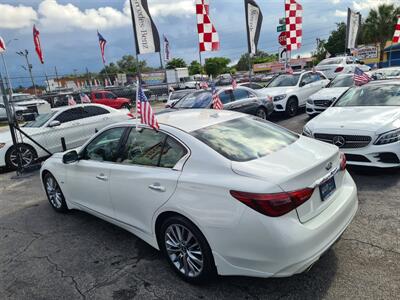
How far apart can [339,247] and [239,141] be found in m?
1.55

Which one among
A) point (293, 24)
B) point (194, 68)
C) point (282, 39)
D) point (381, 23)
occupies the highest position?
point (381, 23)

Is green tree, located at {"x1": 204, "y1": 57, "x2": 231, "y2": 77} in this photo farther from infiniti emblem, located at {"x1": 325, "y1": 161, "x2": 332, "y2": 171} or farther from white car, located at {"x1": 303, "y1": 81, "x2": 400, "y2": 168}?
infiniti emblem, located at {"x1": 325, "y1": 161, "x2": 332, "y2": 171}

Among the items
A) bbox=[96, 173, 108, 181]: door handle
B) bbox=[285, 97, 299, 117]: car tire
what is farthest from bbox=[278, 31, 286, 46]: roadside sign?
bbox=[96, 173, 108, 181]: door handle

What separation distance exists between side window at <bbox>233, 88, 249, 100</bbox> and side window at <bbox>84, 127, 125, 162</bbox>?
6.90 metres

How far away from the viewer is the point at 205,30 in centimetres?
1195

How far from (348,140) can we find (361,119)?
537mm

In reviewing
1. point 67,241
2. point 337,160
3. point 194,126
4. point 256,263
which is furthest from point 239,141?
point 67,241

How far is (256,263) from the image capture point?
250cm

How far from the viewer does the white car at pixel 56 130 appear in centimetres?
846

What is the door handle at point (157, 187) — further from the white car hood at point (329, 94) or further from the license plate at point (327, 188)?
the white car hood at point (329, 94)

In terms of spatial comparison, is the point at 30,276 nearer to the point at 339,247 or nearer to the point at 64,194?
the point at 64,194

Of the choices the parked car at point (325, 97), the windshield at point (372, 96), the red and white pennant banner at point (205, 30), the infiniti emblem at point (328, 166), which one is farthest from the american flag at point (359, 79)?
the infiniti emblem at point (328, 166)

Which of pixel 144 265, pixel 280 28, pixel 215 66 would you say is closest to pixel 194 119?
pixel 144 265

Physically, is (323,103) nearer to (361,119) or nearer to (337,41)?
(361,119)
